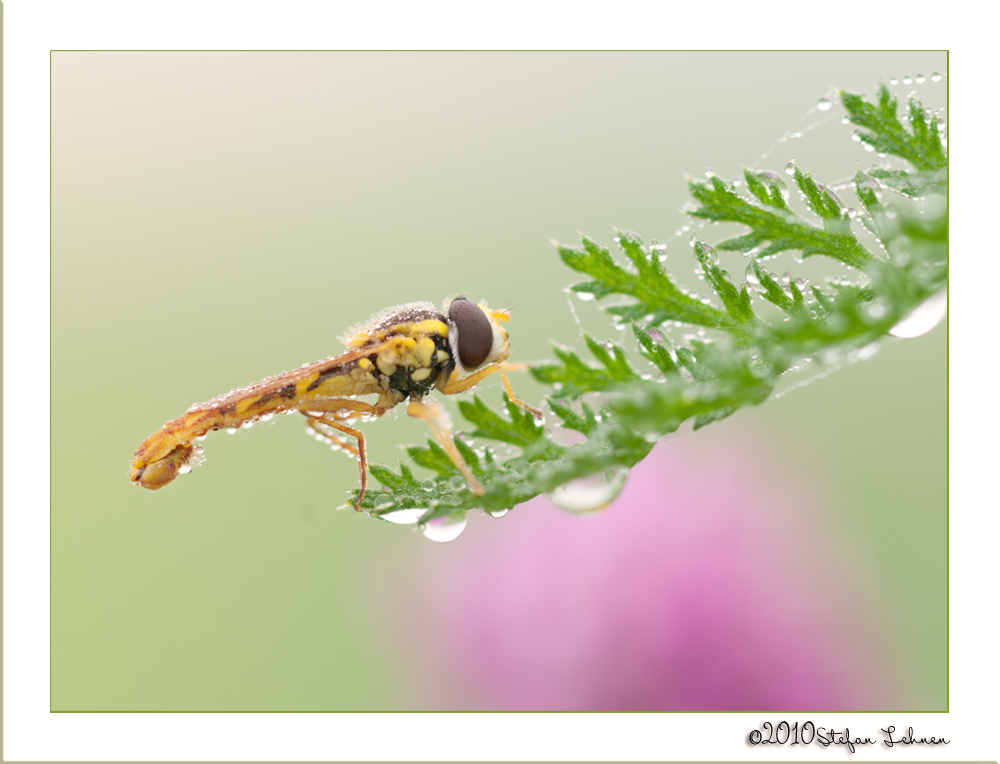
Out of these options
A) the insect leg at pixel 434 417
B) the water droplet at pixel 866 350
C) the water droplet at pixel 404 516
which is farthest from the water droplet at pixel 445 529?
the water droplet at pixel 866 350

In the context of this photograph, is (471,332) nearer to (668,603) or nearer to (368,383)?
(368,383)

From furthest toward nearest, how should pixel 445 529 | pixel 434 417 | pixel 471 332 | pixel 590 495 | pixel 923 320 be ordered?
pixel 471 332 < pixel 434 417 < pixel 445 529 < pixel 590 495 < pixel 923 320

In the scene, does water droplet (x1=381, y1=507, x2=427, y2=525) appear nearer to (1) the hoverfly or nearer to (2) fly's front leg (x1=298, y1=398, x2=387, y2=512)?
(1) the hoverfly

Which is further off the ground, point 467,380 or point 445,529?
point 467,380

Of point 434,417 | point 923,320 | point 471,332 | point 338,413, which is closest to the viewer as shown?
point 923,320

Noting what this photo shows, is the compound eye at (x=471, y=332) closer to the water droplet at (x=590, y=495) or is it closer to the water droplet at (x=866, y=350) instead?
the water droplet at (x=590, y=495)

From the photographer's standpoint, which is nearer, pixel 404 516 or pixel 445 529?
pixel 404 516

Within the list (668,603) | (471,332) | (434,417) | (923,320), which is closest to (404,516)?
(434,417)
